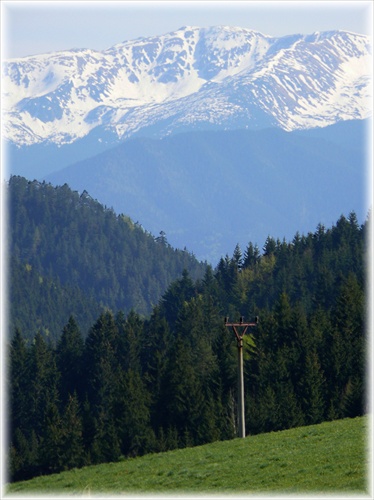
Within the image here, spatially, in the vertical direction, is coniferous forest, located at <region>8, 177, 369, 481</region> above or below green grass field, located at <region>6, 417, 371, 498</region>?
above

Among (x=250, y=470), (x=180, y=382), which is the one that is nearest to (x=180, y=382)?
(x=180, y=382)

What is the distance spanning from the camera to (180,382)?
8900cm

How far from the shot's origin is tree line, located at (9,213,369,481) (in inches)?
3147

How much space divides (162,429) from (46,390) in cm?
3763

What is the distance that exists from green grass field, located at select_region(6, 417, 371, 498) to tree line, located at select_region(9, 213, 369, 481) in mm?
25715

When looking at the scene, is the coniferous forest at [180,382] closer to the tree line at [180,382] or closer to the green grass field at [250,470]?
the tree line at [180,382]

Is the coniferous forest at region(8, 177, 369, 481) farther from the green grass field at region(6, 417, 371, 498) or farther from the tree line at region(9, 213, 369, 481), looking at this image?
the green grass field at region(6, 417, 371, 498)

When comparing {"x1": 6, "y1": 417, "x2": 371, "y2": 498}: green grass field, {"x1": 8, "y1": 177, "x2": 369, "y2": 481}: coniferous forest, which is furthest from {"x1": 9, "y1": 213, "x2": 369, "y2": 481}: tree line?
{"x1": 6, "y1": 417, "x2": 371, "y2": 498}: green grass field

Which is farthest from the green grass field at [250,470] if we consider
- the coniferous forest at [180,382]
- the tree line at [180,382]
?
the tree line at [180,382]

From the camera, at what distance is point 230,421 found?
277 feet

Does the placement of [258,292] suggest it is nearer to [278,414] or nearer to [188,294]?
[188,294]

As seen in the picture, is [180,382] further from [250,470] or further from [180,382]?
[250,470]

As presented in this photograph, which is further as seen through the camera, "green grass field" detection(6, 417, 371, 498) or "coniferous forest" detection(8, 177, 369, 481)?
"coniferous forest" detection(8, 177, 369, 481)

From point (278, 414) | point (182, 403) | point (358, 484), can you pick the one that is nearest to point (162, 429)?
point (182, 403)
